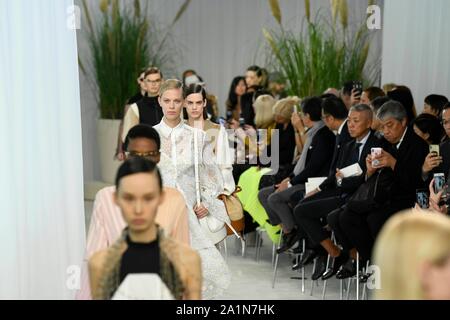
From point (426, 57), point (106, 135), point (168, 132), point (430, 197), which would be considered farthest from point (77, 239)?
point (106, 135)

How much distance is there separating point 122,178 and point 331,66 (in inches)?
271

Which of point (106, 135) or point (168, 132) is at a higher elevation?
point (168, 132)

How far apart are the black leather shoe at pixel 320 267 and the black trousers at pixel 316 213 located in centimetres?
18

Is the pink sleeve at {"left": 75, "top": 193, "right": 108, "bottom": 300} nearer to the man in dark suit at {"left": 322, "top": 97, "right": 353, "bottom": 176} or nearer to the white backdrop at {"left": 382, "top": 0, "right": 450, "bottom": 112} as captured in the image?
the man in dark suit at {"left": 322, "top": 97, "right": 353, "bottom": 176}

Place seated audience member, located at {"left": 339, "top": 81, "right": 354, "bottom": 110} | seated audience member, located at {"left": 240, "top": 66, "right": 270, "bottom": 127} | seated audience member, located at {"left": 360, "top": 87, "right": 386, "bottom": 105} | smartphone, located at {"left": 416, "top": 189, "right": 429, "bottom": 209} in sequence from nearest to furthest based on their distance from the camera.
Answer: smartphone, located at {"left": 416, "top": 189, "right": 429, "bottom": 209}, seated audience member, located at {"left": 360, "top": 87, "right": 386, "bottom": 105}, seated audience member, located at {"left": 339, "top": 81, "right": 354, "bottom": 110}, seated audience member, located at {"left": 240, "top": 66, "right": 270, "bottom": 127}

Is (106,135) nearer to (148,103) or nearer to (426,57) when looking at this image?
(426,57)

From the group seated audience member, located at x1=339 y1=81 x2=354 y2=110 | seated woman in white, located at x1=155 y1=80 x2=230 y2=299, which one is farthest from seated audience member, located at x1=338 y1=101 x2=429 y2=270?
seated audience member, located at x1=339 y1=81 x2=354 y2=110

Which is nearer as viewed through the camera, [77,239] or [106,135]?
[77,239]

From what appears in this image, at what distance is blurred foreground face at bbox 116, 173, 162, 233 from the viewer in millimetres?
2549

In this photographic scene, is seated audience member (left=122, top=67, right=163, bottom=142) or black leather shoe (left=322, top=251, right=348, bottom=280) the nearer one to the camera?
seated audience member (left=122, top=67, right=163, bottom=142)

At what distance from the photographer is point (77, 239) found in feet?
15.8

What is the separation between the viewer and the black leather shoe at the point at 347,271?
5.89 meters

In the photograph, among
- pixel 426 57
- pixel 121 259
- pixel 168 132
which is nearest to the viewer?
pixel 121 259

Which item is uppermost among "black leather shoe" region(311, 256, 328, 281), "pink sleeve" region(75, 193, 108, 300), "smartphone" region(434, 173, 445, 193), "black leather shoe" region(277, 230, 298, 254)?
"pink sleeve" region(75, 193, 108, 300)
